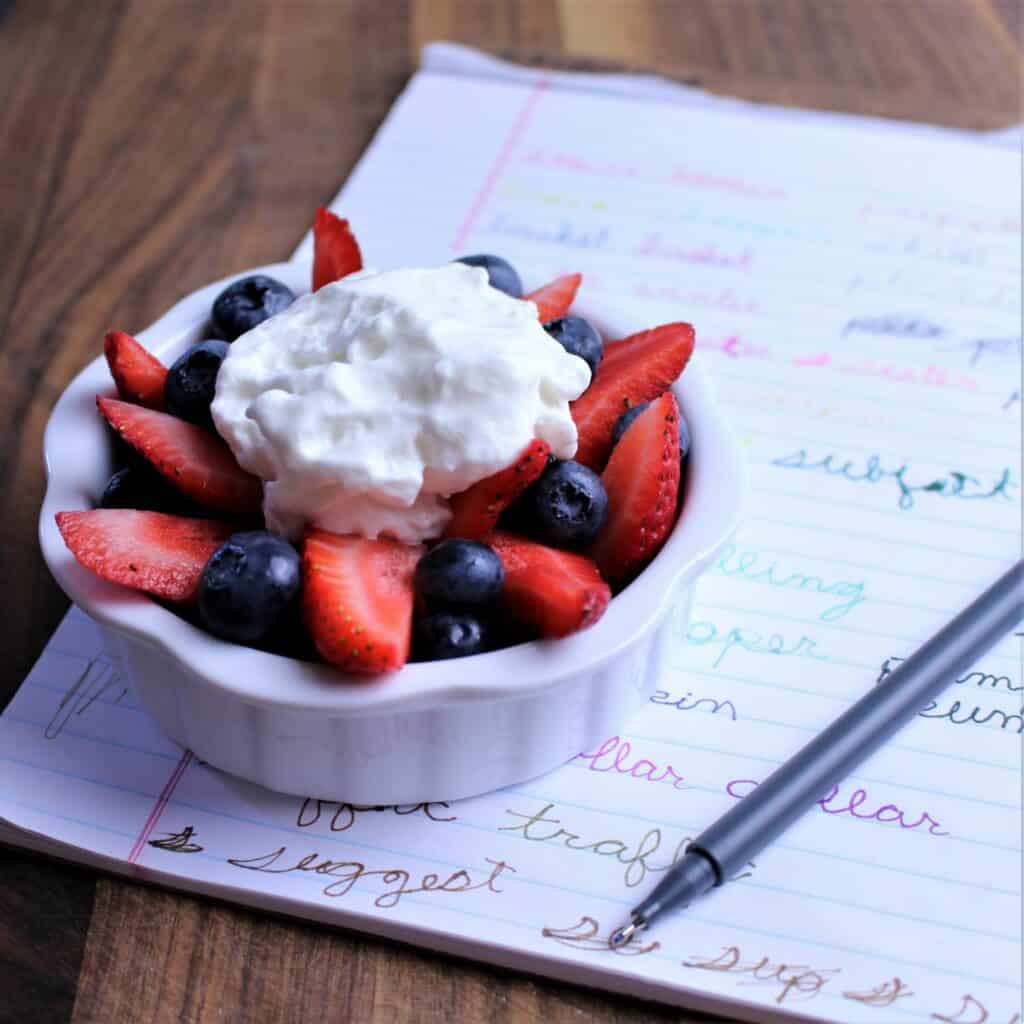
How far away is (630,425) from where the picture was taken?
0.84 m

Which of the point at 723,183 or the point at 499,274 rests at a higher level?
the point at 499,274

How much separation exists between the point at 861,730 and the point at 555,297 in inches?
15.3

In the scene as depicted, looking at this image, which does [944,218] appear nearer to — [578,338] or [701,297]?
[701,297]

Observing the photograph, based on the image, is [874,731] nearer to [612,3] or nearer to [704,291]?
[704,291]

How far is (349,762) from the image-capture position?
76cm

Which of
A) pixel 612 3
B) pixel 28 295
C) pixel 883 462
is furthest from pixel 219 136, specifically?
pixel 883 462

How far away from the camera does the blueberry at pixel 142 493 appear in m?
0.82

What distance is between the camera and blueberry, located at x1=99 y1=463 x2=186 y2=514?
2.69ft

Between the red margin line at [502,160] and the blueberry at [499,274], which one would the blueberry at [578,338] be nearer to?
the blueberry at [499,274]

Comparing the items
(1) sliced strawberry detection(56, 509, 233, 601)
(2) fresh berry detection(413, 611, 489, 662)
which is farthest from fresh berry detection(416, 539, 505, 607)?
(1) sliced strawberry detection(56, 509, 233, 601)

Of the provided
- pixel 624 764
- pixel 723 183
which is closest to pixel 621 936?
pixel 624 764

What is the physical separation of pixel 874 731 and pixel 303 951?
39cm

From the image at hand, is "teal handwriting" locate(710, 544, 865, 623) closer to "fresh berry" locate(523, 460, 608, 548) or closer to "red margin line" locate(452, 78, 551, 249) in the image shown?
"fresh berry" locate(523, 460, 608, 548)

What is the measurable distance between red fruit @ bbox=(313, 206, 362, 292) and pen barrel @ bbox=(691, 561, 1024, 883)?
1.62 ft
